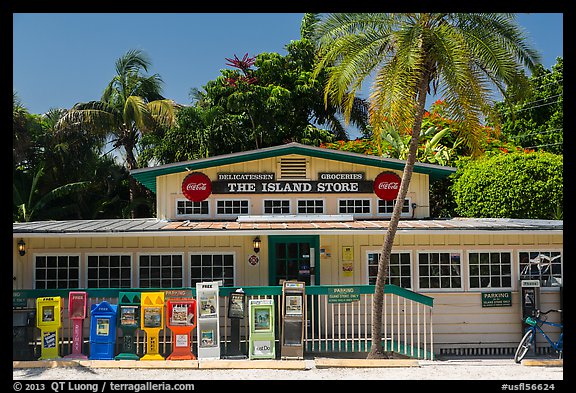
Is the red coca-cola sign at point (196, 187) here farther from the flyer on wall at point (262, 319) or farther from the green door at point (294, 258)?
the flyer on wall at point (262, 319)

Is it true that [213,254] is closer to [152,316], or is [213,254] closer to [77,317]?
[152,316]

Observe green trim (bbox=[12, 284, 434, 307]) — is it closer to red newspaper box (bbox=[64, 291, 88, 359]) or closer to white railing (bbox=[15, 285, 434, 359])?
white railing (bbox=[15, 285, 434, 359])

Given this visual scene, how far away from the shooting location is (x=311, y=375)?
1050 cm

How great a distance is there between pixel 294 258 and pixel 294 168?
2.37m

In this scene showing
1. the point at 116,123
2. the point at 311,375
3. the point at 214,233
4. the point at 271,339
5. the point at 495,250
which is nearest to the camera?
the point at 311,375

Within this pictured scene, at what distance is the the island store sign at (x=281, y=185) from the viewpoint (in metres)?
14.8

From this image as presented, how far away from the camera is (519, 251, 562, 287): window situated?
44.5 ft

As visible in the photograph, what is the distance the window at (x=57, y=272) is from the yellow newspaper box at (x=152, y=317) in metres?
2.65

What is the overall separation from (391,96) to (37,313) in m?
7.68

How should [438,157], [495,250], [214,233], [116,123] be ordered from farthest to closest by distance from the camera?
1. [116,123]
2. [438,157]
3. [495,250]
4. [214,233]

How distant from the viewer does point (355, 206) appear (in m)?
15.0

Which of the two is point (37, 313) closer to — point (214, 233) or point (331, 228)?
point (214, 233)

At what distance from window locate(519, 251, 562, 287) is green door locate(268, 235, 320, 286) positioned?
457cm
